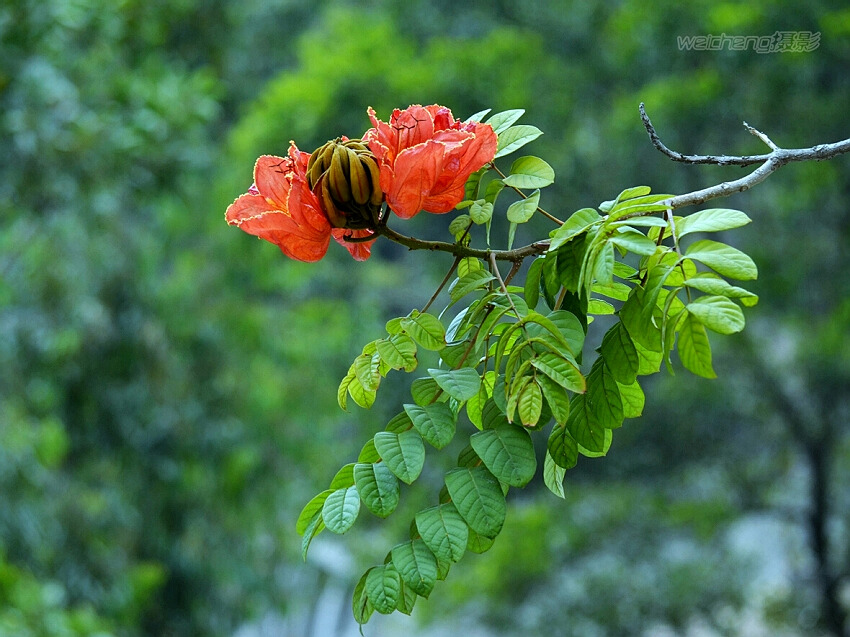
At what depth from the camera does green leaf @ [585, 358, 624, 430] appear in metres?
0.56

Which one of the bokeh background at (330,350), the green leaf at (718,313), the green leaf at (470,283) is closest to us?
the green leaf at (718,313)

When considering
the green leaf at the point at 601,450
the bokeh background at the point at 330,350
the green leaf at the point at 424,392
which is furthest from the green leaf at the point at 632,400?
the bokeh background at the point at 330,350

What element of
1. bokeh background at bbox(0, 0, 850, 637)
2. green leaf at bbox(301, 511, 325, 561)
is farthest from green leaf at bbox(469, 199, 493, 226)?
bokeh background at bbox(0, 0, 850, 637)

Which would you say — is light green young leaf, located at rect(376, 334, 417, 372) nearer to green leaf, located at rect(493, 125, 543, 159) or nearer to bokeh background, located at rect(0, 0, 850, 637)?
Answer: green leaf, located at rect(493, 125, 543, 159)

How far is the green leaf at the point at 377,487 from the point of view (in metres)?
0.56

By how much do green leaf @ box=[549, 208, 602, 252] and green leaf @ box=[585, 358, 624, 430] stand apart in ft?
0.24

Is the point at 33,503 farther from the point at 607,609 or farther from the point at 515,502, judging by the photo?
the point at 515,502

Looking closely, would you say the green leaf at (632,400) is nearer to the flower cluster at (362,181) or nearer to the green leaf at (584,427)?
the green leaf at (584,427)

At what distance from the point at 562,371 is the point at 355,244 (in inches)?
8.0

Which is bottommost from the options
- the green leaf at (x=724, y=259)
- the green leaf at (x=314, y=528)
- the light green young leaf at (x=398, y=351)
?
the green leaf at (x=314, y=528)

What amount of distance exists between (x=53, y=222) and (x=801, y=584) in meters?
2.77

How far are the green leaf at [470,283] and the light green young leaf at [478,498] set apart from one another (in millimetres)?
108

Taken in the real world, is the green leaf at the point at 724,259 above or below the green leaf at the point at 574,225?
below

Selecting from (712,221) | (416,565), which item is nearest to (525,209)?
(712,221)
